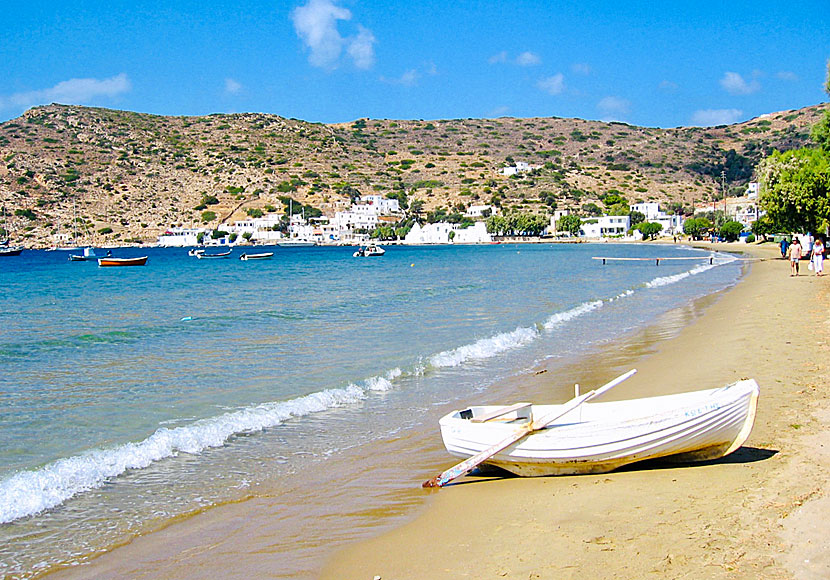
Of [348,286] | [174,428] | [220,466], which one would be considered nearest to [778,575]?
[220,466]

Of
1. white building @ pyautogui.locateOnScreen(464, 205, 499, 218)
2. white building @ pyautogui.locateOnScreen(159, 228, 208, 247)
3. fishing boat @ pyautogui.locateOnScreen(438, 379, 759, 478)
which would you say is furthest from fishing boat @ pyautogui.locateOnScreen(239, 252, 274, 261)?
fishing boat @ pyautogui.locateOnScreen(438, 379, 759, 478)

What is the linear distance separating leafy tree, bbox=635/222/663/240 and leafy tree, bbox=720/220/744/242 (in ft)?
91.7

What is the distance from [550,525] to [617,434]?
4.39 ft

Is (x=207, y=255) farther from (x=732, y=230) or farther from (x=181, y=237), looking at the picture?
(x=732, y=230)

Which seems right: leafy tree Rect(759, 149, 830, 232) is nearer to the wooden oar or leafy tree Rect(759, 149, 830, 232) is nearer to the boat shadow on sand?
the boat shadow on sand

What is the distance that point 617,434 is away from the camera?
6.78 m

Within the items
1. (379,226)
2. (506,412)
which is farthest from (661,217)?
(506,412)

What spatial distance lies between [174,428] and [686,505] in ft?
22.8

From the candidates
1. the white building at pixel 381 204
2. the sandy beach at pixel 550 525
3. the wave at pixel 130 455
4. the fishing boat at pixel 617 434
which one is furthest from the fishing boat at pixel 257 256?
the fishing boat at pixel 617 434

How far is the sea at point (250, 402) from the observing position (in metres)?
6.79

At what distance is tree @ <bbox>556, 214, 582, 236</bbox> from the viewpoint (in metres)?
139

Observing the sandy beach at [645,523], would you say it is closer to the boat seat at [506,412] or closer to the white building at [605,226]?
the boat seat at [506,412]

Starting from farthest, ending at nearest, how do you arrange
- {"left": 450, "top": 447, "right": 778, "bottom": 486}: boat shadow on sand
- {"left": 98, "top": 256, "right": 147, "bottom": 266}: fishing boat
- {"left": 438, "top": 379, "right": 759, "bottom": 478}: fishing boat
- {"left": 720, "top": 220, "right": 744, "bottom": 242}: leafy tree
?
{"left": 720, "top": 220, "right": 744, "bottom": 242}: leafy tree, {"left": 98, "top": 256, "right": 147, "bottom": 266}: fishing boat, {"left": 450, "top": 447, "right": 778, "bottom": 486}: boat shadow on sand, {"left": 438, "top": 379, "right": 759, "bottom": 478}: fishing boat

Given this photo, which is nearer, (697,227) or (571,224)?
(697,227)
